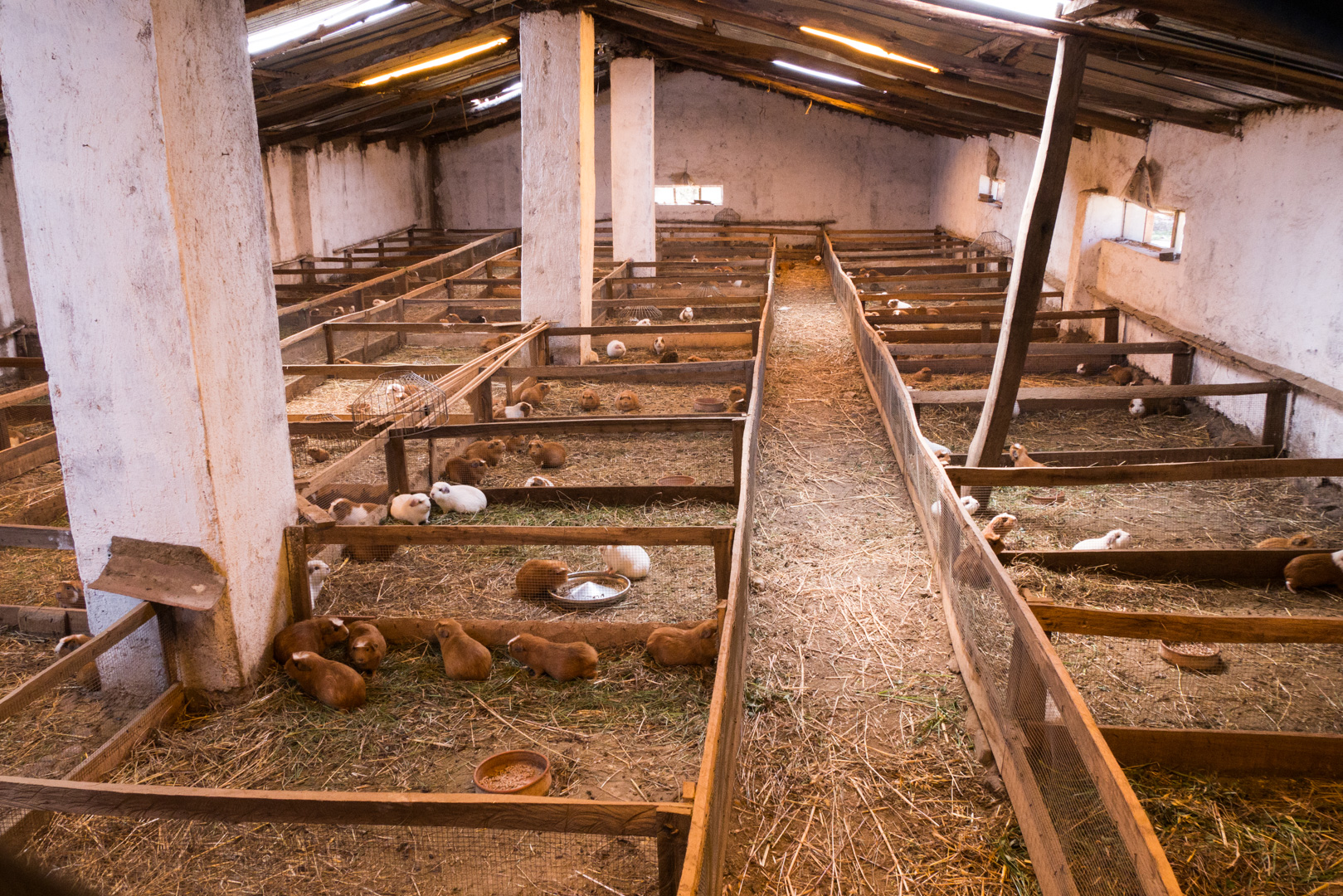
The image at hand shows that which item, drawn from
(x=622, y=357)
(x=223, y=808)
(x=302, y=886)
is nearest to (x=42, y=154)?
(x=223, y=808)

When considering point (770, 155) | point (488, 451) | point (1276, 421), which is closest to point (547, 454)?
point (488, 451)

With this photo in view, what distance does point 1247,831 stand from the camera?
3.17 metres

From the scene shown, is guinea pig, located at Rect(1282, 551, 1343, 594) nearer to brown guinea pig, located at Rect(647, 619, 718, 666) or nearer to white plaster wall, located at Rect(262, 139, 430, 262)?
brown guinea pig, located at Rect(647, 619, 718, 666)

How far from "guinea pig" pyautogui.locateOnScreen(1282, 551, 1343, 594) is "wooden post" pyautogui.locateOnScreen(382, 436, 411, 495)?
17.8ft

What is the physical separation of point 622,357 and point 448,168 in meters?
15.0

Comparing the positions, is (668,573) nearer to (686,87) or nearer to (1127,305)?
(1127,305)

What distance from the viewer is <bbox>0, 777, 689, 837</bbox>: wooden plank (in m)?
2.24

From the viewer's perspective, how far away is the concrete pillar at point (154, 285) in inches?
136

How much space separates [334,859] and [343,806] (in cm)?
90

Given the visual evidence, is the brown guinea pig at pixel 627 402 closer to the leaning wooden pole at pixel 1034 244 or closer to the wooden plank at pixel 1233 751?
the leaning wooden pole at pixel 1034 244

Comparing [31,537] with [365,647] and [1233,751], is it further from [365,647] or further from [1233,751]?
[1233,751]

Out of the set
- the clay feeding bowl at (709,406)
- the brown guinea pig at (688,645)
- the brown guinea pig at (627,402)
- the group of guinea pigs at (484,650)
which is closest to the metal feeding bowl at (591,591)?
the group of guinea pigs at (484,650)

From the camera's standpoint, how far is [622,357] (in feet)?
37.8

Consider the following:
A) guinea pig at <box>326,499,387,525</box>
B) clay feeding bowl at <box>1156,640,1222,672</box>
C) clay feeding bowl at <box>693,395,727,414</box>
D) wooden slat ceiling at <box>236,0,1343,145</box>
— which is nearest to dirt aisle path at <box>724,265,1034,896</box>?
clay feeding bowl at <box>1156,640,1222,672</box>
